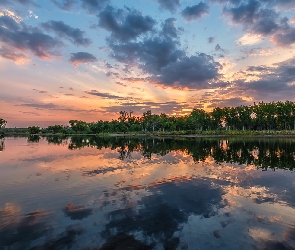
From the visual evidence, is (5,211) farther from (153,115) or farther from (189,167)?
(153,115)

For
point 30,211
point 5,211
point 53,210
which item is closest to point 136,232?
point 53,210

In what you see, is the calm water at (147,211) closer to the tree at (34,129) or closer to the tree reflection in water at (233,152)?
the tree reflection in water at (233,152)

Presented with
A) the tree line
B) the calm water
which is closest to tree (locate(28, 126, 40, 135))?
the tree line

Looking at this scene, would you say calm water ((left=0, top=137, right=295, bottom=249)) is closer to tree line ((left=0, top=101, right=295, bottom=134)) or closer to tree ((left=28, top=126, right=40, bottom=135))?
tree line ((left=0, top=101, right=295, bottom=134))

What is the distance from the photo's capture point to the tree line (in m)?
115

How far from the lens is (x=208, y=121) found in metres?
134

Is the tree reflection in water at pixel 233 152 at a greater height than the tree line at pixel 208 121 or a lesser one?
lesser

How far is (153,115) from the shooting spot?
151375 millimetres

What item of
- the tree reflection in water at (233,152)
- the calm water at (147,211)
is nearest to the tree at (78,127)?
→ the tree reflection in water at (233,152)

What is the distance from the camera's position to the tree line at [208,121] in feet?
377

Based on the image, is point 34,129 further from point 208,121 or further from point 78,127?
point 208,121

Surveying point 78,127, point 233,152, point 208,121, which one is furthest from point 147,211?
point 78,127

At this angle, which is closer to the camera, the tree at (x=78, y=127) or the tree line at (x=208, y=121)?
the tree line at (x=208, y=121)

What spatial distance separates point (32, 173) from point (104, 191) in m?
10.5
